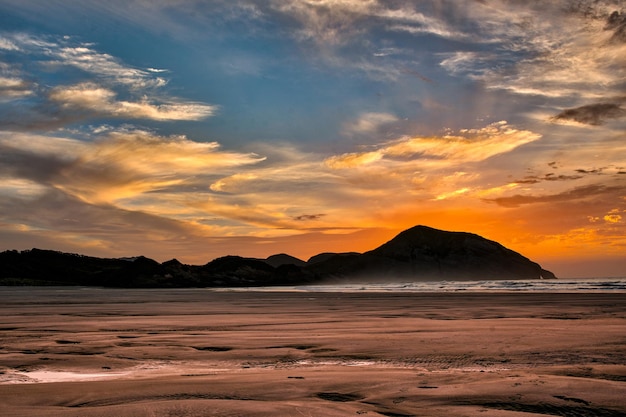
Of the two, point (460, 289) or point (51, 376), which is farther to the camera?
point (460, 289)

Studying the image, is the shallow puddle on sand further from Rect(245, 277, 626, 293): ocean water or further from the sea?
Rect(245, 277, 626, 293): ocean water

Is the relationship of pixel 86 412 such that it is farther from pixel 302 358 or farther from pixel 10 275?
pixel 10 275

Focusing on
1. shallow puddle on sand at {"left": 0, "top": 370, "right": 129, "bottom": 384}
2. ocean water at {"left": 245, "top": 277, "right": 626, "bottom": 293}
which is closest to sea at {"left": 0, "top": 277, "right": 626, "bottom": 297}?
ocean water at {"left": 245, "top": 277, "right": 626, "bottom": 293}

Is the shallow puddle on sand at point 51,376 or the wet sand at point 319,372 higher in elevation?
the wet sand at point 319,372

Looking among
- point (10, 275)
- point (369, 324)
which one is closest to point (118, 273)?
point (10, 275)

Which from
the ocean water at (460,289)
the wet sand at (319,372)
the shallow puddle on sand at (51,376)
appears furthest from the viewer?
the ocean water at (460,289)

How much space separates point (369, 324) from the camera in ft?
55.1

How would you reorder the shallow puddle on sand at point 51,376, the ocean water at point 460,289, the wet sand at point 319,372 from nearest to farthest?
the wet sand at point 319,372 → the shallow puddle on sand at point 51,376 → the ocean water at point 460,289

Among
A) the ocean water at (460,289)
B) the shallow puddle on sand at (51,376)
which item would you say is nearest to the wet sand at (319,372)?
the shallow puddle on sand at (51,376)

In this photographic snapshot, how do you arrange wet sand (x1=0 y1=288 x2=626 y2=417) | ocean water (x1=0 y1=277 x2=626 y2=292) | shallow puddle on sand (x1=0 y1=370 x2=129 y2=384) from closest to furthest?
1. wet sand (x1=0 y1=288 x2=626 y2=417)
2. shallow puddle on sand (x1=0 y1=370 x2=129 y2=384)
3. ocean water (x1=0 y1=277 x2=626 y2=292)

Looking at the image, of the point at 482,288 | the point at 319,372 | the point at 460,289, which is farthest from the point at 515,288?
the point at 319,372

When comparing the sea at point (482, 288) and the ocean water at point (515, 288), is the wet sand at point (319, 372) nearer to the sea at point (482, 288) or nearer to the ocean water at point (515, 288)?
the sea at point (482, 288)

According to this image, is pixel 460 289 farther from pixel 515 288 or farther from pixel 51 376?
pixel 51 376

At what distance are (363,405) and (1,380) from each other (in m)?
5.33
